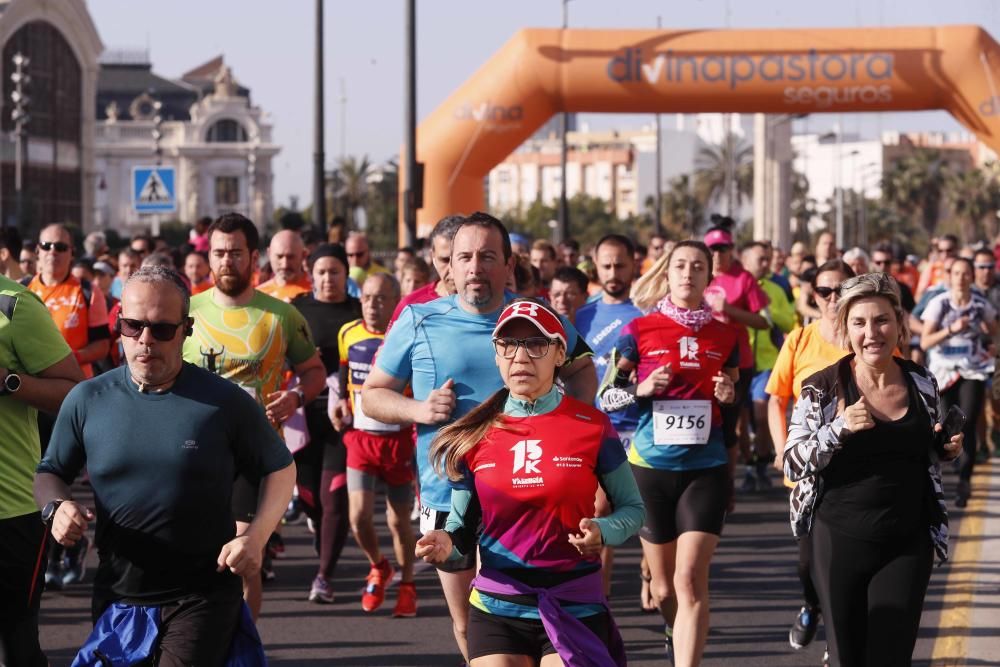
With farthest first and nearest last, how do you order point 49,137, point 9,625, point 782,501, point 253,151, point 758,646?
point 253,151 < point 49,137 < point 782,501 < point 758,646 < point 9,625

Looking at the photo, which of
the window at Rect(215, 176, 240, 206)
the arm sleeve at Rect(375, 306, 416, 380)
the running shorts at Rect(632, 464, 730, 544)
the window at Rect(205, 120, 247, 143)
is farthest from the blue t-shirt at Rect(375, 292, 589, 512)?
Answer: the window at Rect(205, 120, 247, 143)

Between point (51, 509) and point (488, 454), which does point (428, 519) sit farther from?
point (51, 509)

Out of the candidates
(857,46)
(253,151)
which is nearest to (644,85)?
(857,46)

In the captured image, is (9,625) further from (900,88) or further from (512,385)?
(900,88)

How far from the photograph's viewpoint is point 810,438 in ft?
19.1

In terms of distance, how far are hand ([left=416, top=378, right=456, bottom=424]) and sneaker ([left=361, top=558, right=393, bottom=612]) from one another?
3.62 meters

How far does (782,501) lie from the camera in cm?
1319

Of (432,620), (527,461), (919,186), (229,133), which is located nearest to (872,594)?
(527,461)

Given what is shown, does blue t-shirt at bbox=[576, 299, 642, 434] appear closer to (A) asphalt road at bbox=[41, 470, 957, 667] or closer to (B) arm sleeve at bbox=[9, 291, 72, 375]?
(A) asphalt road at bbox=[41, 470, 957, 667]

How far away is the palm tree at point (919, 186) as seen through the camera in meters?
122

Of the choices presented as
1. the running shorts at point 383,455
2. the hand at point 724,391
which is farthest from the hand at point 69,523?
the running shorts at point 383,455

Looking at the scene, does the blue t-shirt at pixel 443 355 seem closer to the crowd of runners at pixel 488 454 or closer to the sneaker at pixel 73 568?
the crowd of runners at pixel 488 454

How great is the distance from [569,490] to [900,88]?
19.5m

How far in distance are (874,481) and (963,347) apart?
737 centimetres
